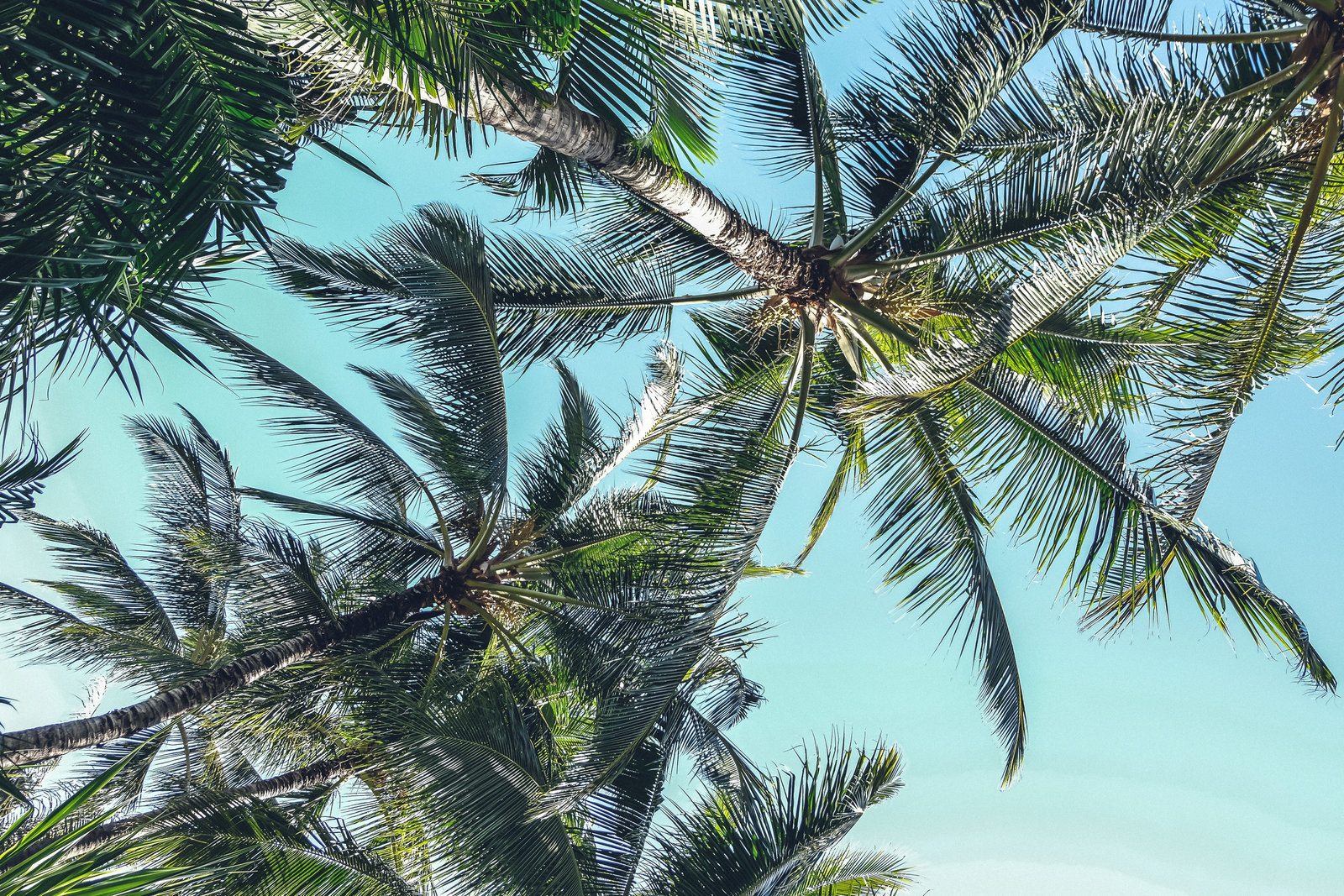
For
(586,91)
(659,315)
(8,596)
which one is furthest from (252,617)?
(586,91)

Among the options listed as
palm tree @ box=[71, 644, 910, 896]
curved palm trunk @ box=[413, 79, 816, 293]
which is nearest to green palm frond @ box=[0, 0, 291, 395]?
curved palm trunk @ box=[413, 79, 816, 293]

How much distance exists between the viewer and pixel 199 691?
5199 mm

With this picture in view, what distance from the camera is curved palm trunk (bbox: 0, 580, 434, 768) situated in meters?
4.66

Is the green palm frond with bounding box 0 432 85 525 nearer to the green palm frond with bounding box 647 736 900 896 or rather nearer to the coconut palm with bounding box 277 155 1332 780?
the coconut palm with bounding box 277 155 1332 780

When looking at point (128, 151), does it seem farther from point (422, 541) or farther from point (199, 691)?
point (422, 541)

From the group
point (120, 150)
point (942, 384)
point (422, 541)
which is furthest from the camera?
point (422, 541)

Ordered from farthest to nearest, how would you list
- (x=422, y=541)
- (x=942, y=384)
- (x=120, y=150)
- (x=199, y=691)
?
(x=422, y=541) < (x=199, y=691) < (x=942, y=384) < (x=120, y=150)

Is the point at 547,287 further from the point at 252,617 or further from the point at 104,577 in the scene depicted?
the point at 104,577

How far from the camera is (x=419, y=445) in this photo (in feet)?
21.5

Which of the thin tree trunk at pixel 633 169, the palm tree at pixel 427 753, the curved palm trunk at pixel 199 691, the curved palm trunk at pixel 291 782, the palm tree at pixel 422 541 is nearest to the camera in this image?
the thin tree trunk at pixel 633 169

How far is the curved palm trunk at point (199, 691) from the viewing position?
4.66 meters

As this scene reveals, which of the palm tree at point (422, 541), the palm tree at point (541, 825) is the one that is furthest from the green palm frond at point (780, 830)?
the palm tree at point (422, 541)

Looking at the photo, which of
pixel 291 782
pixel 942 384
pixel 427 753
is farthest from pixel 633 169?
pixel 291 782

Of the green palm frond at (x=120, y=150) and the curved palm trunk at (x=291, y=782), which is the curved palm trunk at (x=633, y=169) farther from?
the curved palm trunk at (x=291, y=782)
